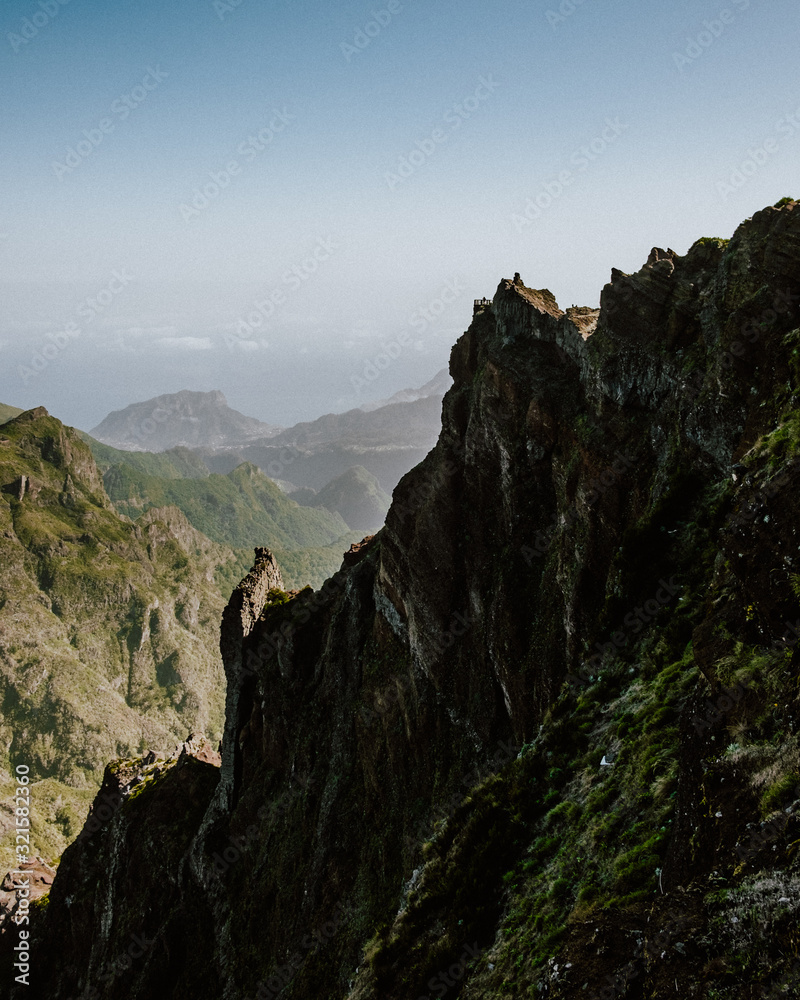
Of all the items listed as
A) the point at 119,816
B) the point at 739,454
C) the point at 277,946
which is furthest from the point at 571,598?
the point at 119,816

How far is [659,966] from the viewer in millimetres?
7719

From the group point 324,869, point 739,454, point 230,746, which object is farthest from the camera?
point 230,746

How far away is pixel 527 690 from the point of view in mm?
29719

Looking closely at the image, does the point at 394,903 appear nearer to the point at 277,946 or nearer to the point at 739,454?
the point at 277,946

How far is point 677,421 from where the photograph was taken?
78.8 ft

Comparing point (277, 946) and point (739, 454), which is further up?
point (739, 454)

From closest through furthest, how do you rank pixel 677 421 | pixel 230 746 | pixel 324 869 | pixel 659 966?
pixel 659 966 < pixel 677 421 < pixel 324 869 < pixel 230 746

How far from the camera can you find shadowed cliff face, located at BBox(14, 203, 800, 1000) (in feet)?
35.9

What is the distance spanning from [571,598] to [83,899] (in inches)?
2301

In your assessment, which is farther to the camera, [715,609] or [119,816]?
[119,816]

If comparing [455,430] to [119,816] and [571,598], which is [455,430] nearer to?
[571,598]

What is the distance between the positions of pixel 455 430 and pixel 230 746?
107 ft

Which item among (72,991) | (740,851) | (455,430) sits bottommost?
(72,991)

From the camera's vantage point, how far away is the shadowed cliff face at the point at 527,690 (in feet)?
35.9
